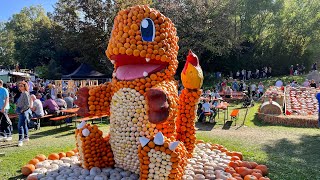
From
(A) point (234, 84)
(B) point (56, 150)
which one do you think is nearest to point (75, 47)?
(A) point (234, 84)

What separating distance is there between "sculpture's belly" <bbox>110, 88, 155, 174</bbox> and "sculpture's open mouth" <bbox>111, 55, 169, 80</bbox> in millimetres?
261

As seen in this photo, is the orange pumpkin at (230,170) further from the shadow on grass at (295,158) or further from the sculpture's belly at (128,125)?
the sculpture's belly at (128,125)

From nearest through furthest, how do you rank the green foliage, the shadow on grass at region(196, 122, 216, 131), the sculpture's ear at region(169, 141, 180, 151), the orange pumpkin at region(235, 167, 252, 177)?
the sculpture's ear at region(169, 141, 180, 151) < the orange pumpkin at region(235, 167, 252, 177) < the shadow on grass at region(196, 122, 216, 131) < the green foliage

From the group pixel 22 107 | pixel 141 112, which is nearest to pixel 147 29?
pixel 141 112

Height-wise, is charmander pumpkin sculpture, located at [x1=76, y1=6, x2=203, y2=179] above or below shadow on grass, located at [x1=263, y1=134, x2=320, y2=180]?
above

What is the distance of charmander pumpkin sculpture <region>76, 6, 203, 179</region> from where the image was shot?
4914mm

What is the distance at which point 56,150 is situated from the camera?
7.83 metres

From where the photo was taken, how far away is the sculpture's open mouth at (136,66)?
5066 millimetres

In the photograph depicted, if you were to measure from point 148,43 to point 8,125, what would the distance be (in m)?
6.50

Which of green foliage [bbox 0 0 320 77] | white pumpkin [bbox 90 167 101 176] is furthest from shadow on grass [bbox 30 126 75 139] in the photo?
green foliage [bbox 0 0 320 77]

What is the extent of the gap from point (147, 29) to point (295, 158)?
5167 mm

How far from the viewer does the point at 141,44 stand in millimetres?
4961

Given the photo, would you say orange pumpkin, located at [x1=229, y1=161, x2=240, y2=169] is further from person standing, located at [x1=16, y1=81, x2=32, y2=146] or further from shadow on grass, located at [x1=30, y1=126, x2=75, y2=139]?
shadow on grass, located at [x1=30, y1=126, x2=75, y2=139]

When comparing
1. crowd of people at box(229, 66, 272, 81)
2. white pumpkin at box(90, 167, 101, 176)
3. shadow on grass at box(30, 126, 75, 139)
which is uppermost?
crowd of people at box(229, 66, 272, 81)
